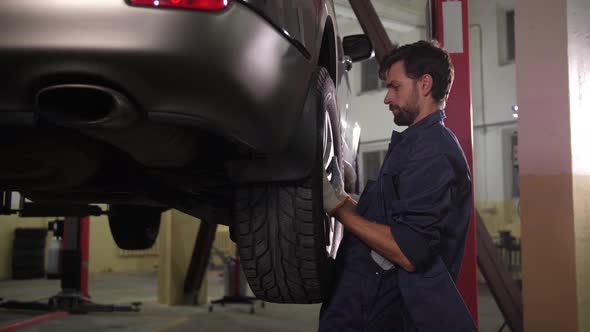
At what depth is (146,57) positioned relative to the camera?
37.4 inches

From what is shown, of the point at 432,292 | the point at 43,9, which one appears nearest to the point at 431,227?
the point at 432,292

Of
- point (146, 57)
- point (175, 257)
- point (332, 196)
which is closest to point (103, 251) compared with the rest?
point (175, 257)

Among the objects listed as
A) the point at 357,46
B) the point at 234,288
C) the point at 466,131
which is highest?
the point at 357,46

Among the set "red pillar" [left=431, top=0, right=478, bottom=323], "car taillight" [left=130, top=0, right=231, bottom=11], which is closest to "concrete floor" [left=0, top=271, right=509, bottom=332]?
"red pillar" [left=431, top=0, right=478, bottom=323]

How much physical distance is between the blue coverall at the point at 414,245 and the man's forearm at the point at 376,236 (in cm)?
2

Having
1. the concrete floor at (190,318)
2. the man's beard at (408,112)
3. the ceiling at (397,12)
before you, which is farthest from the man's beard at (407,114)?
the ceiling at (397,12)

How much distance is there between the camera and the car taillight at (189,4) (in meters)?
0.95

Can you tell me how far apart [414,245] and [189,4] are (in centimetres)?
77

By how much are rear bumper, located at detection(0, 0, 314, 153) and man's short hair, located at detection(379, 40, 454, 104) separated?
62 cm

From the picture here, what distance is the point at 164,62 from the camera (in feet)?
3.14

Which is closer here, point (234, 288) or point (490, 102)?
point (234, 288)

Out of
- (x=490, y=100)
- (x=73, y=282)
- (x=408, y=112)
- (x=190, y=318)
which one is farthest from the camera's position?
(x=490, y=100)

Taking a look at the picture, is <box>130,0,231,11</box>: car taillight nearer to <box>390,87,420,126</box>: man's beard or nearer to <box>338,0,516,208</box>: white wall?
<box>390,87,420,126</box>: man's beard

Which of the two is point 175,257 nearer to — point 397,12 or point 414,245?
point 414,245
